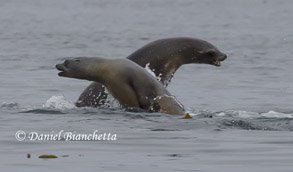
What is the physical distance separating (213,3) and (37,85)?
4395 cm

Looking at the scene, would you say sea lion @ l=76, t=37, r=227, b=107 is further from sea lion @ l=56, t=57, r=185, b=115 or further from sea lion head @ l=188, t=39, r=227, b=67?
sea lion @ l=56, t=57, r=185, b=115

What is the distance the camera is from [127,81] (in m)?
12.5

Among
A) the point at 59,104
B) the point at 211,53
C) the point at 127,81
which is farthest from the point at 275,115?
the point at 59,104

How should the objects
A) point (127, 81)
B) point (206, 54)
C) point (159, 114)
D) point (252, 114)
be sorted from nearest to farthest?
point (159, 114) → point (127, 81) → point (252, 114) → point (206, 54)

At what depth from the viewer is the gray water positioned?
31.2ft

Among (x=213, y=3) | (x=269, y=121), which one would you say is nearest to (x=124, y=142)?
(x=269, y=121)

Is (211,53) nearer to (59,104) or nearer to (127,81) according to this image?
(127,81)

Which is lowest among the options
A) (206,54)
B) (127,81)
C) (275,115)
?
(275,115)

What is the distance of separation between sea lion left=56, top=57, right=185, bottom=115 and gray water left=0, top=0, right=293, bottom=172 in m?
0.17

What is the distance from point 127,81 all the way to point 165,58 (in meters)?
1.40

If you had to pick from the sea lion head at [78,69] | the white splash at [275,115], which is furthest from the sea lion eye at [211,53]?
the sea lion head at [78,69]

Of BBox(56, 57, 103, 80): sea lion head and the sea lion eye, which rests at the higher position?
the sea lion eye

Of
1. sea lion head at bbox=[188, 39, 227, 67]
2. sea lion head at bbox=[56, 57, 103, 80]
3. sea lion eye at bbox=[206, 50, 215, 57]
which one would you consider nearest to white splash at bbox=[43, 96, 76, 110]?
sea lion head at bbox=[56, 57, 103, 80]

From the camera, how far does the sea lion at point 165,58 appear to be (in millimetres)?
13422
